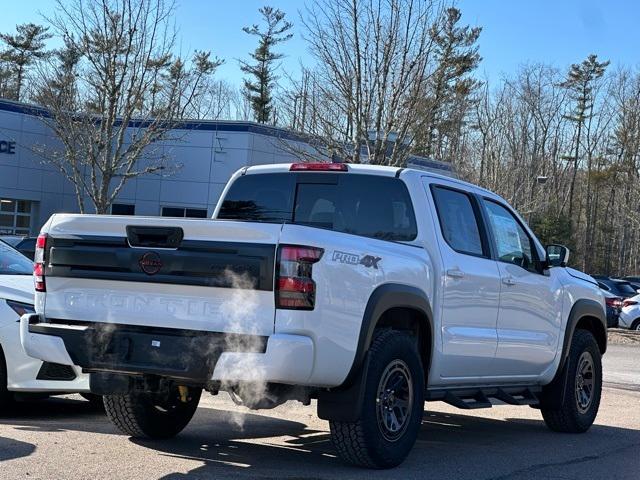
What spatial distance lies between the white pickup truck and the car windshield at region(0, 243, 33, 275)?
2.33 m

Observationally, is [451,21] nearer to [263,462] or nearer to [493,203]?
[493,203]

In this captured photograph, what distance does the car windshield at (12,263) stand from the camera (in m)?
8.58

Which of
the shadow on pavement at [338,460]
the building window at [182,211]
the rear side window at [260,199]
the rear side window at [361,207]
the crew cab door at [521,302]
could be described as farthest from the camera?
the building window at [182,211]

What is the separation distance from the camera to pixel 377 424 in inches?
231

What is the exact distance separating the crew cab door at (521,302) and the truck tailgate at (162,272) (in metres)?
2.79

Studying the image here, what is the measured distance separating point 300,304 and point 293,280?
0.48 ft

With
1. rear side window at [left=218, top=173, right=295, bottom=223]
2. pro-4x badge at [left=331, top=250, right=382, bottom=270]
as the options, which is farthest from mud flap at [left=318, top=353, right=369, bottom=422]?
rear side window at [left=218, top=173, right=295, bottom=223]

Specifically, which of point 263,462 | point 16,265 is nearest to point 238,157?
point 16,265

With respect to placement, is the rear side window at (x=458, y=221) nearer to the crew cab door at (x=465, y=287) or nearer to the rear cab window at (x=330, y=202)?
the crew cab door at (x=465, y=287)

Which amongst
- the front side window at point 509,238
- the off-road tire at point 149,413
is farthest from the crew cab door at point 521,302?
the off-road tire at point 149,413

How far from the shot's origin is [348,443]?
589 cm

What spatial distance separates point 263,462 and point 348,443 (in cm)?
82

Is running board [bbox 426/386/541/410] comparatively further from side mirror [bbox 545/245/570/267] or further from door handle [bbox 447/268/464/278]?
side mirror [bbox 545/245/570/267]

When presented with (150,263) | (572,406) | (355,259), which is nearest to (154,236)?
(150,263)
